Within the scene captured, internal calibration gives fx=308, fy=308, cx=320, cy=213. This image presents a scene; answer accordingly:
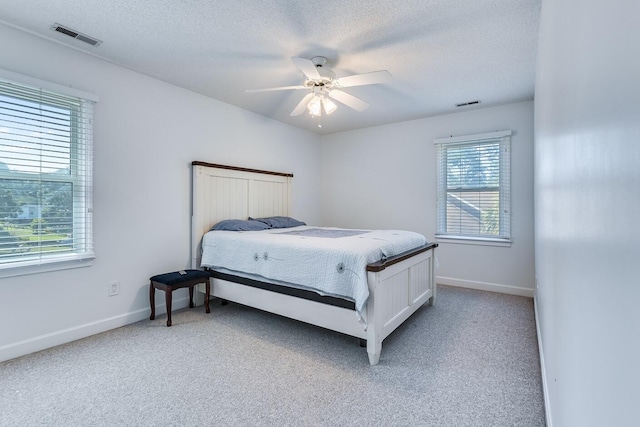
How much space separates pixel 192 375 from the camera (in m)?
2.09

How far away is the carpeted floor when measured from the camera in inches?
66.8

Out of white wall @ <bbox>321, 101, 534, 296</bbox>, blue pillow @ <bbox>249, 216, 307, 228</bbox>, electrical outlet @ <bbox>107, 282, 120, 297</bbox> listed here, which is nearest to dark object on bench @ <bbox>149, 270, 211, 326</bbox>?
electrical outlet @ <bbox>107, 282, 120, 297</bbox>

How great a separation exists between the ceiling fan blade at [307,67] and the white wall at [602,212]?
5.45 feet

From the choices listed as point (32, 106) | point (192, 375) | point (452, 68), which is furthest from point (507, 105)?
point (32, 106)

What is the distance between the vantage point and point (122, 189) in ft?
9.75

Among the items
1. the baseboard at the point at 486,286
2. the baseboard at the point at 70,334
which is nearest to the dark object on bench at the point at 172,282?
the baseboard at the point at 70,334

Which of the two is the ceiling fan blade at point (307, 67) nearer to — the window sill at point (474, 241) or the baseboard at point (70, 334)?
the baseboard at point (70, 334)

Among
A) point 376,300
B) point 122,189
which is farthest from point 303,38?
point 122,189

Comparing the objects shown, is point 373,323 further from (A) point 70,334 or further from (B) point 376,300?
(A) point 70,334

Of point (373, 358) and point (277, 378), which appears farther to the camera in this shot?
point (373, 358)

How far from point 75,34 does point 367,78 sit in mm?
2324

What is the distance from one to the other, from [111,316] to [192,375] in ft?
4.45

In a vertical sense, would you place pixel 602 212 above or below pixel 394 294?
above

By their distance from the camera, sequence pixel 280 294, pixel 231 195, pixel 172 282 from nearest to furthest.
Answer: pixel 280 294, pixel 172 282, pixel 231 195
